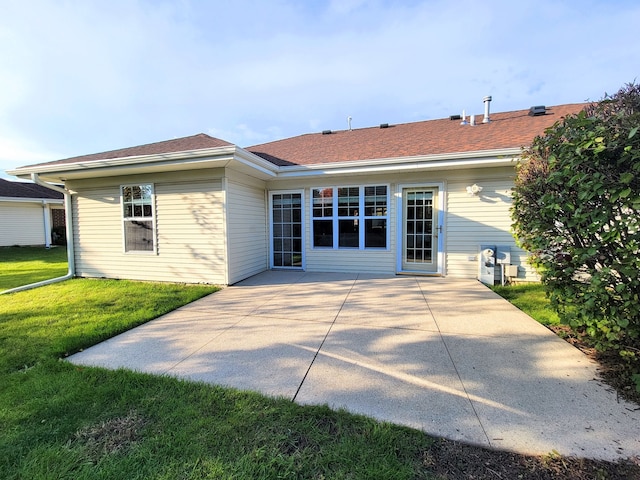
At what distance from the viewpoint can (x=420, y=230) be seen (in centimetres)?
701

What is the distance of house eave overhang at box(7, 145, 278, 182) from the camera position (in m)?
5.47

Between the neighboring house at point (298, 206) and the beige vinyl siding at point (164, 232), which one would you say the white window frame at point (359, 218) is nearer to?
the neighboring house at point (298, 206)

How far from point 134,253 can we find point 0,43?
491cm

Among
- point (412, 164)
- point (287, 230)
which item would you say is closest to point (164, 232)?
point (287, 230)

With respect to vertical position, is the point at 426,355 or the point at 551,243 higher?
the point at 551,243

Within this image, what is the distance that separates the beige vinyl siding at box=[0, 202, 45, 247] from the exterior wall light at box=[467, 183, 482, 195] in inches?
828

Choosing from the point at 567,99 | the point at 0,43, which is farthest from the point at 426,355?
the point at 567,99

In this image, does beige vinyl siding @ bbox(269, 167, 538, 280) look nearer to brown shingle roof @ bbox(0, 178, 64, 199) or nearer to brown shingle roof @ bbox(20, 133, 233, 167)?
brown shingle roof @ bbox(20, 133, 233, 167)

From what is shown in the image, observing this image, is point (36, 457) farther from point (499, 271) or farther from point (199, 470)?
point (499, 271)

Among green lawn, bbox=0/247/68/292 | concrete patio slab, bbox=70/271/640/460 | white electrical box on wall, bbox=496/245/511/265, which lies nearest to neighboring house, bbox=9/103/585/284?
white electrical box on wall, bbox=496/245/511/265

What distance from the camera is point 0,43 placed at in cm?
568

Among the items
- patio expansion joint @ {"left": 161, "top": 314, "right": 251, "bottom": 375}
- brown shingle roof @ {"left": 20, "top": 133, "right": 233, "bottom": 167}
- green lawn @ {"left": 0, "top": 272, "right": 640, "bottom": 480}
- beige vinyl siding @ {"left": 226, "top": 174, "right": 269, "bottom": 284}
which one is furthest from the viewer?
brown shingle roof @ {"left": 20, "top": 133, "right": 233, "bottom": 167}

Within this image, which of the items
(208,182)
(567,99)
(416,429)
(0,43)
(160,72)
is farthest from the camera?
(567,99)

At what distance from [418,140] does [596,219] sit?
606 centimetres
